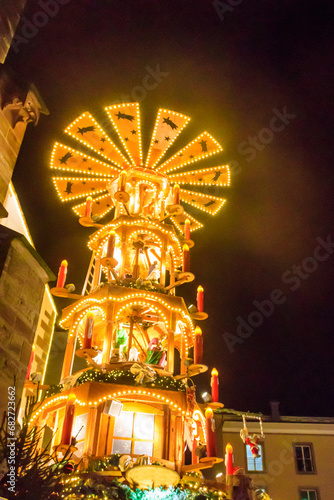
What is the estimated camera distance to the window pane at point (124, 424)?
1213cm

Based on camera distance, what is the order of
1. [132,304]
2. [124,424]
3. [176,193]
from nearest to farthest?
[124,424]
[132,304]
[176,193]

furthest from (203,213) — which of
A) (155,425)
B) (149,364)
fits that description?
(155,425)

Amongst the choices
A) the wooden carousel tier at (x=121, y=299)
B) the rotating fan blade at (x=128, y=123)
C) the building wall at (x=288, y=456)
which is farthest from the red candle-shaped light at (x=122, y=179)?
the building wall at (x=288, y=456)

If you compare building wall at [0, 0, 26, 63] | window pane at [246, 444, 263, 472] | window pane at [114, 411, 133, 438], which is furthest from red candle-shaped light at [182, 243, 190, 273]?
window pane at [246, 444, 263, 472]

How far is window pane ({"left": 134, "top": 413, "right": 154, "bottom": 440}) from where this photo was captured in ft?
39.9

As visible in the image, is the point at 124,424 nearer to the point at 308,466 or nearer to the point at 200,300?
the point at 200,300

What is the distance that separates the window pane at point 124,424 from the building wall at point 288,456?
1204cm

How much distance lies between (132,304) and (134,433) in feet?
11.6

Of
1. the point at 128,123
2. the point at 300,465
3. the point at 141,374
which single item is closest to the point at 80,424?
the point at 141,374

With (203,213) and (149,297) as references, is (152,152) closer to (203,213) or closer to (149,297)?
(203,213)

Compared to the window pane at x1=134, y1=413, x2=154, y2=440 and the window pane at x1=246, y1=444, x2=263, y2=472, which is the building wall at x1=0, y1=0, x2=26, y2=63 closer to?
the window pane at x1=134, y1=413, x2=154, y2=440

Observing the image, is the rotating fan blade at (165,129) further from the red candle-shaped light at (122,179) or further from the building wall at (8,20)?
the building wall at (8,20)

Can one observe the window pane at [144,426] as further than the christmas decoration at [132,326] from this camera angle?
Yes

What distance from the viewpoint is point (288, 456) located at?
74.4ft
